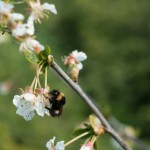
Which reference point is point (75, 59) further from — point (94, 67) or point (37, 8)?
point (94, 67)

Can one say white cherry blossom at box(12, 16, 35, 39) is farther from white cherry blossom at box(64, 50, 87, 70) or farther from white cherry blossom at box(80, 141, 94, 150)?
white cherry blossom at box(80, 141, 94, 150)

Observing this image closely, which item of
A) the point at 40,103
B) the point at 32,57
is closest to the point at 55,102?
the point at 40,103

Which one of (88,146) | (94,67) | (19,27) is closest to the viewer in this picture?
(19,27)

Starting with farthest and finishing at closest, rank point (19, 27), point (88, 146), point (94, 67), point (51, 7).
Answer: point (94, 67)
point (88, 146)
point (51, 7)
point (19, 27)

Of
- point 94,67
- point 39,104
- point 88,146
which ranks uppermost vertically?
point 94,67

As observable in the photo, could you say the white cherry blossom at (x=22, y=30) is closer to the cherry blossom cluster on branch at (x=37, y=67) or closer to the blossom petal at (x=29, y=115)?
the cherry blossom cluster on branch at (x=37, y=67)
